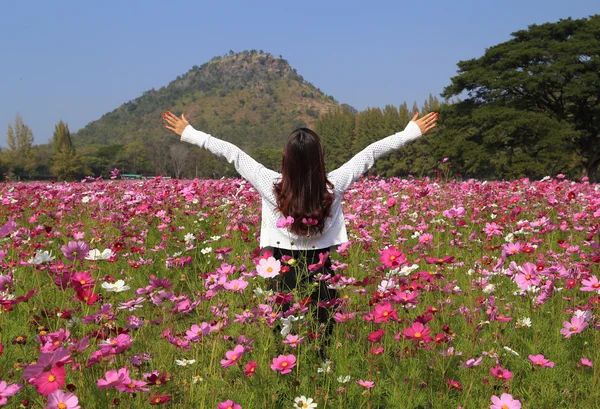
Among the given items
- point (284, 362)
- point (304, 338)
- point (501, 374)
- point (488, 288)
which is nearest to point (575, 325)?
point (488, 288)

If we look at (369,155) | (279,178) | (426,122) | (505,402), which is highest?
(426,122)

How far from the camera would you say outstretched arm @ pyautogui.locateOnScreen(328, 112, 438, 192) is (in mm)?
2988

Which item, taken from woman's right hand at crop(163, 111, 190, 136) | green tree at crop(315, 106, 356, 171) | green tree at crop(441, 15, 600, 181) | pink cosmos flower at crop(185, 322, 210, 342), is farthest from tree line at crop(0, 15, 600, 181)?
green tree at crop(315, 106, 356, 171)

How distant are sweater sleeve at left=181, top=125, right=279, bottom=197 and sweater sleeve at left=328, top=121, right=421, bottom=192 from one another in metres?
0.39

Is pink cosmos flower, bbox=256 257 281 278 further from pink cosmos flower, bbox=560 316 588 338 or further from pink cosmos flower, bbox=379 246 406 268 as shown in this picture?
pink cosmos flower, bbox=560 316 588 338

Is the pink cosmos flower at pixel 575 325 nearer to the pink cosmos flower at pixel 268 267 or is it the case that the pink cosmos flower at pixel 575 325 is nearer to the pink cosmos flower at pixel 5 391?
the pink cosmos flower at pixel 268 267

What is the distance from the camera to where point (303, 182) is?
109 inches

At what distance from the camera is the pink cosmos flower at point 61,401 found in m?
1.28

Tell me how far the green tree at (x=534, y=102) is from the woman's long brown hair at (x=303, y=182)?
2555cm

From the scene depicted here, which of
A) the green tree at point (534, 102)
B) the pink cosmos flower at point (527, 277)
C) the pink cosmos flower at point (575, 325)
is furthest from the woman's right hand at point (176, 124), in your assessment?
the green tree at point (534, 102)

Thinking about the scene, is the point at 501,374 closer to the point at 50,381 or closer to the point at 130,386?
the point at 130,386

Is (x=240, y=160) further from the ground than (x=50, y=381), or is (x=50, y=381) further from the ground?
(x=240, y=160)

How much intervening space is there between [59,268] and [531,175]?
2833cm

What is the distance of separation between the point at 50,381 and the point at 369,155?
2.26 m
